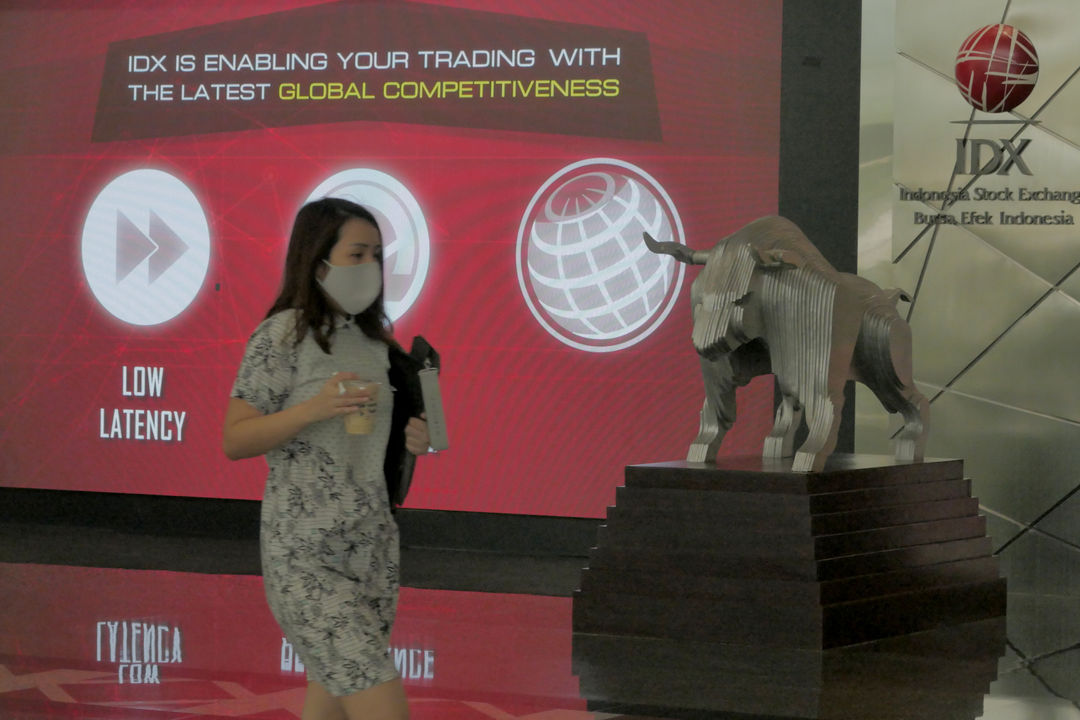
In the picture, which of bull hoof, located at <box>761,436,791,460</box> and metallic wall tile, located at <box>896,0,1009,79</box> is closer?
bull hoof, located at <box>761,436,791,460</box>

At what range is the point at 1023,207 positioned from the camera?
259 inches

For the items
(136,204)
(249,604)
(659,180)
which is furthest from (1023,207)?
(136,204)

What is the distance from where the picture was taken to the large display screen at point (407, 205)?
7023 millimetres

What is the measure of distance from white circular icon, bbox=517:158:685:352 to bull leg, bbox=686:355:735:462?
1.75 m

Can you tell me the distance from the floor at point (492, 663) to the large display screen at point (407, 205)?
1.33 metres

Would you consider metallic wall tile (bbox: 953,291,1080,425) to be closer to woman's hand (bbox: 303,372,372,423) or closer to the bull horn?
the bull horn

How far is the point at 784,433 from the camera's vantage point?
540 cm

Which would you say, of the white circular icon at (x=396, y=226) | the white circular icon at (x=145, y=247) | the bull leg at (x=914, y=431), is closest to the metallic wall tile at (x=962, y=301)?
the bull leg at (x=914, y=431)

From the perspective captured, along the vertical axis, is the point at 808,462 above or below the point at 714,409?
below

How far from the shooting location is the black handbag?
8.30 feet

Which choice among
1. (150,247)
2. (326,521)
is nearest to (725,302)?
(326,521)

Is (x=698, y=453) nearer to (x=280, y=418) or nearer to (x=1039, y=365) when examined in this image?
(x=1039, y=365)

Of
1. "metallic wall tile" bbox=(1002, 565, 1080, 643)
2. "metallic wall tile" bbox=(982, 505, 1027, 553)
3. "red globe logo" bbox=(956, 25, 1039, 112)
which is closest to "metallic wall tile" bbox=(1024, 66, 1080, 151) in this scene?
"red globe logo" bbox=(956, 25, 1039, 112)

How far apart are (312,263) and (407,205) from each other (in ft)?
16.2
